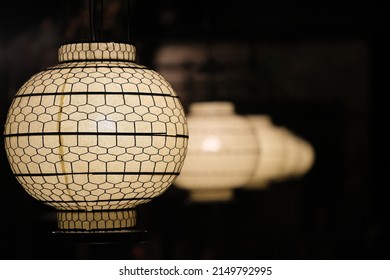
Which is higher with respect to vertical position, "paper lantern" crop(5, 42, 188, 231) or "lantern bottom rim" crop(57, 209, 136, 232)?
"paper lantern" crop(5, 42, 188, 231)

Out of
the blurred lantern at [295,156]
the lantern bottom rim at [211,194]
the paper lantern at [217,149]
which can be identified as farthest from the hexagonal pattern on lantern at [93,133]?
the blurred lantern at [295,156]

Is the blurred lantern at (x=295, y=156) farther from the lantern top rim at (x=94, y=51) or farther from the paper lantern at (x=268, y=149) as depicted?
the lantern top rim at (x=94, y=51)

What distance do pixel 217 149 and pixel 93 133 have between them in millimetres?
2184

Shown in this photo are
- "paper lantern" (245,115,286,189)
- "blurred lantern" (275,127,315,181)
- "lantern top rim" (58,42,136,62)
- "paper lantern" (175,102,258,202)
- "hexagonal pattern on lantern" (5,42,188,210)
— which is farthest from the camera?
"blurred lantern" (275,127,315,181)

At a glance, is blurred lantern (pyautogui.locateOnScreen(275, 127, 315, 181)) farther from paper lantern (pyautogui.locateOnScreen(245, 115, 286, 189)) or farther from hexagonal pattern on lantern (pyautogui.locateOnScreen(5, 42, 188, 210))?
hexagonal pattern on lantern (pyautogui.locateOnScreen(5, 42, 188, 210))

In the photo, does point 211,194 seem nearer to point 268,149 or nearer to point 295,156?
point 268,149

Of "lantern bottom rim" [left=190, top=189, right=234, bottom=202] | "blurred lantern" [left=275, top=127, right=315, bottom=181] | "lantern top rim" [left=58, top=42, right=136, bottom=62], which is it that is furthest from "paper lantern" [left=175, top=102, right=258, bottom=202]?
"lantern top rim" [left=58, top=42, right=136, bottom=62]

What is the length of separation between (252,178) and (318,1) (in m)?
1.68

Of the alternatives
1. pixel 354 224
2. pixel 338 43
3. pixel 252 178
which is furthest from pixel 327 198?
pixel 252 178

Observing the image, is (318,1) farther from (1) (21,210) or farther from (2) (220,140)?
(1) (21,210)

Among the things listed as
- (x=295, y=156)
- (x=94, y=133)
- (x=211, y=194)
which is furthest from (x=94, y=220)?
(x=295, y=156)

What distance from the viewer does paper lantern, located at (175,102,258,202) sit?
3.88 meters

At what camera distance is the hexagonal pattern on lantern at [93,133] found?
1789 mm

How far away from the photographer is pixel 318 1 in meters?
5.32
